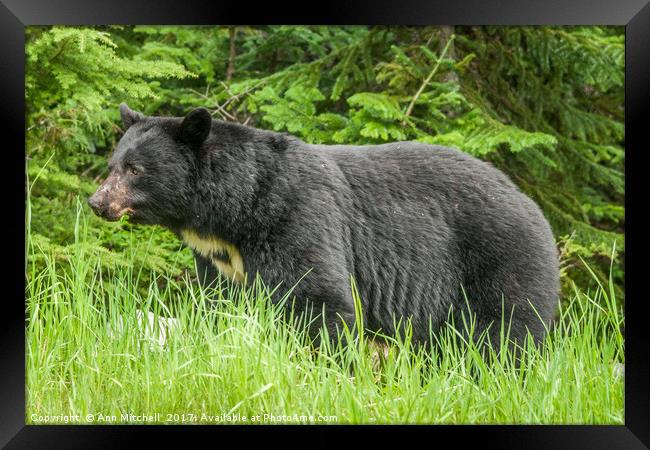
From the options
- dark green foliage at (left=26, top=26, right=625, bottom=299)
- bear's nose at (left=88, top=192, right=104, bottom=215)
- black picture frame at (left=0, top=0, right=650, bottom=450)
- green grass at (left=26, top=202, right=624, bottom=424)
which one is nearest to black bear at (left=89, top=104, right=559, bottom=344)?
bear's nose at (left=88, top=192, right=104, bottom=215)

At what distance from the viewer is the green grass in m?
3.68

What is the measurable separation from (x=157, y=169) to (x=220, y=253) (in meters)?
0.55

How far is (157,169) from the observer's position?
4.38 m

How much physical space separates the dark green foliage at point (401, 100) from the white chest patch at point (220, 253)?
92 centimetres

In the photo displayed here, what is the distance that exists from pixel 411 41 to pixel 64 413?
363 centimetres

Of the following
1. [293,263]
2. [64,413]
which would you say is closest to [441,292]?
[293,263]

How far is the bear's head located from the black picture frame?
76cm

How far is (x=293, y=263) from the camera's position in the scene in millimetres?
4160

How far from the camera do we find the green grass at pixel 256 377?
368cm

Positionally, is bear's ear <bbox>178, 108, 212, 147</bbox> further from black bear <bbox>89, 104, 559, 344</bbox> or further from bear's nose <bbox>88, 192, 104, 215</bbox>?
bear's nose <bbox>88, 192, 104, 215</bbox>

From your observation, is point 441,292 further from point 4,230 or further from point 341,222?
point 4,230
